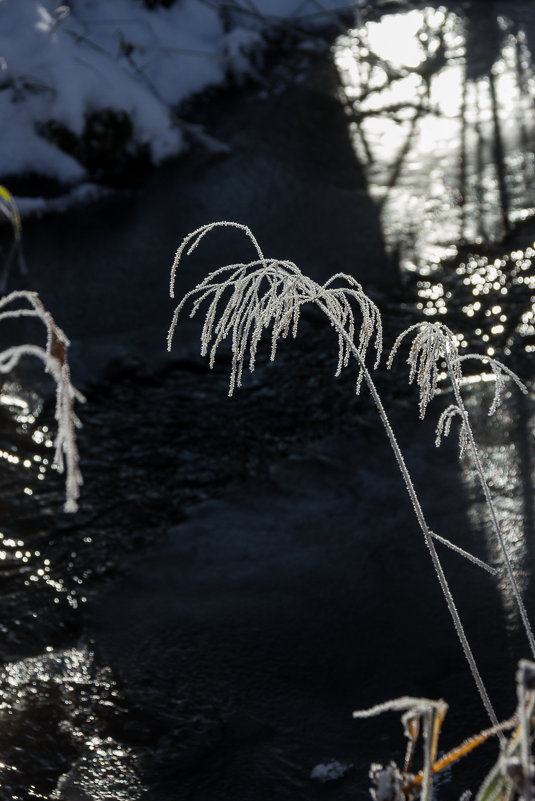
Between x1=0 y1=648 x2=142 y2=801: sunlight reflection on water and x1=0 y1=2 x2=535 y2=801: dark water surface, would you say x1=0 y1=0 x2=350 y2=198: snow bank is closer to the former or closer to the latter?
x1=0 y1=2 x2=535 y2=801: dark water surface

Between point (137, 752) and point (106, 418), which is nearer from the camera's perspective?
point (137, 752)

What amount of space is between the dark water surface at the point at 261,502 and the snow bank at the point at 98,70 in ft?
1.58

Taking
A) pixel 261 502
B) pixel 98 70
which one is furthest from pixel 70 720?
pixel 98 70

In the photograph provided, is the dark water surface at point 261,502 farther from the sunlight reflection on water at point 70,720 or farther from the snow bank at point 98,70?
→ the snow bank at point 98,70

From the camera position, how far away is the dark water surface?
2.23 m

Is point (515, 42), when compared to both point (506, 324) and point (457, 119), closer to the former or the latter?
point (457, 119)

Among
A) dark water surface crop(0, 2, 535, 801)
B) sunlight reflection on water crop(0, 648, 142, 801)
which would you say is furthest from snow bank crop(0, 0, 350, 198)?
sunlight reflection on water crop(0, 648, 142, 801)

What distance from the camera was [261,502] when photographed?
3.06m

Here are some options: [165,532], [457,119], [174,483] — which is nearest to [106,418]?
[174,483]

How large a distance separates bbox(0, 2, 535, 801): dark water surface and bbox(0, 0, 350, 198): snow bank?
0.48 meters

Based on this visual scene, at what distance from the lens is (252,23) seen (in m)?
6.86

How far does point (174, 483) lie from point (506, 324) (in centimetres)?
167

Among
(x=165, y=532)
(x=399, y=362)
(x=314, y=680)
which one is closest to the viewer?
(x=314, y=680)

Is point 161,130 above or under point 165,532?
above
